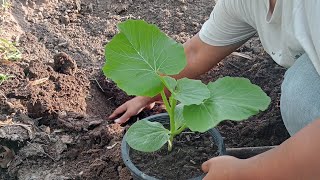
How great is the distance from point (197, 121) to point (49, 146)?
70 cm

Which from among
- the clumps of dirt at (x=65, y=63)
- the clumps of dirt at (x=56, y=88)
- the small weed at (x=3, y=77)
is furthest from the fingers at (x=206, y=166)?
the small weed at (x=3, y=77)

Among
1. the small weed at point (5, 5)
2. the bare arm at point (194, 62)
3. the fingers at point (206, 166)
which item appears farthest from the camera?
the small weed at point (5, 5)

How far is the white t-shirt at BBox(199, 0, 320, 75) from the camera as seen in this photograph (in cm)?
160

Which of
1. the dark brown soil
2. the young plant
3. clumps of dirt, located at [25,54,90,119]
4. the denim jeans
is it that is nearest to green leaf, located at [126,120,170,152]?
the young plant

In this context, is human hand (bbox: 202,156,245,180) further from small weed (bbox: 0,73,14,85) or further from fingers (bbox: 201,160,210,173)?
small weed (bbox: 0,73,14,85)

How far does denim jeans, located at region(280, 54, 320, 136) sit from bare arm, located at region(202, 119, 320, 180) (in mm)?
257

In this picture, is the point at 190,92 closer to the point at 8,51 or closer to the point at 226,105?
the point at 226,105

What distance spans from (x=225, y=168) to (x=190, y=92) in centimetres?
23

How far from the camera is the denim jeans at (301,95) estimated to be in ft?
5.62

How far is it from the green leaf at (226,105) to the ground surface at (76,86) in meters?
0.44

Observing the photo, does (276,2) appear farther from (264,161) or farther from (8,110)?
(8,110)

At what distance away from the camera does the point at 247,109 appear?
1566mm

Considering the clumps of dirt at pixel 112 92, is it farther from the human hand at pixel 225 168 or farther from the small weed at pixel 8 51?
the human hand at pixel 225 168

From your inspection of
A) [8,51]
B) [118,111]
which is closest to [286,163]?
[118,111]
